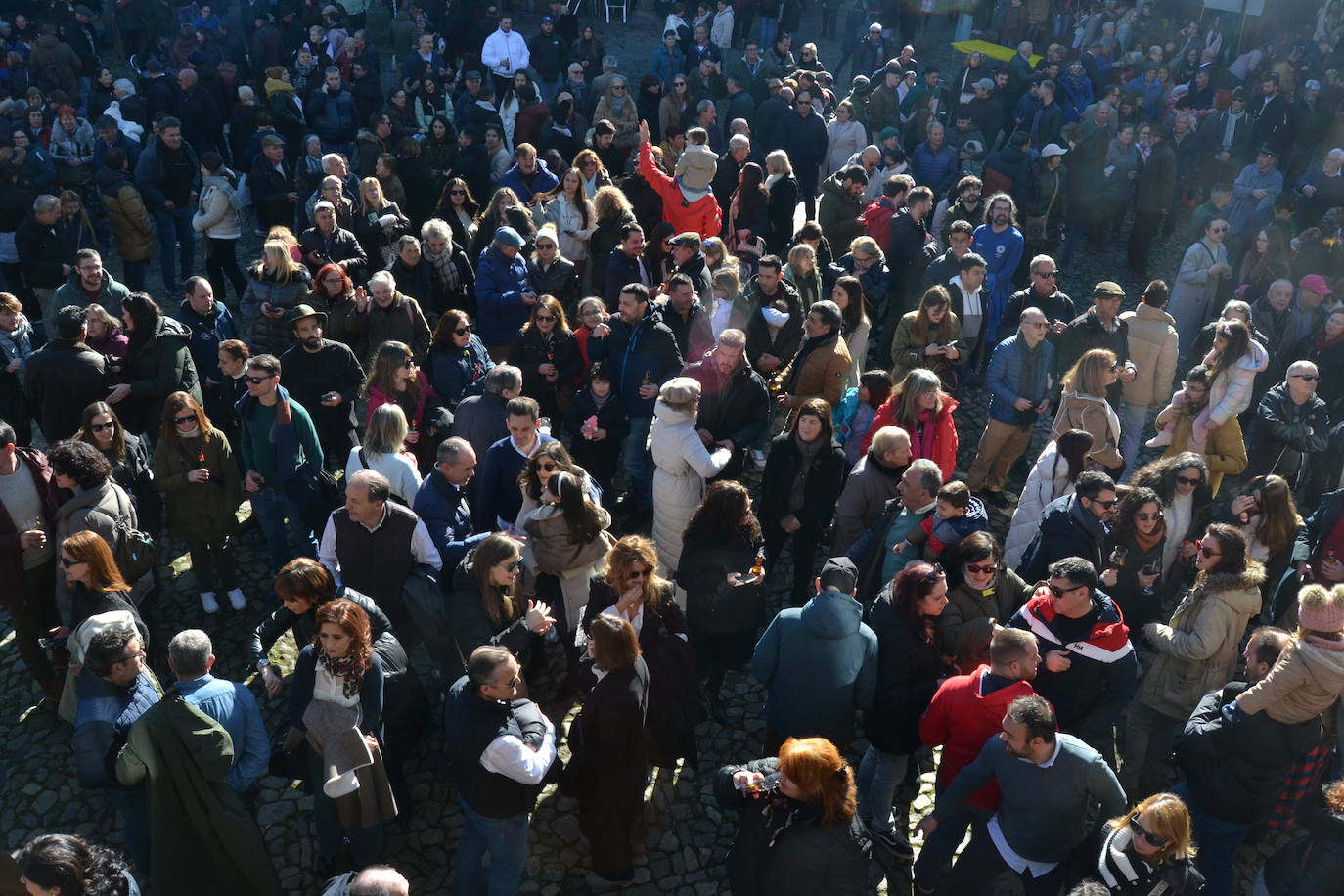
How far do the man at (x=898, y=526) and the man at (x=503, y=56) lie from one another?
36.5 ft

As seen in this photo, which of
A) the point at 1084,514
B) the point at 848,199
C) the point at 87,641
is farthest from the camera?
the point at 848,199

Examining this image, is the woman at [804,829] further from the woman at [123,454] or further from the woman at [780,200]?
the woman at [780,200]

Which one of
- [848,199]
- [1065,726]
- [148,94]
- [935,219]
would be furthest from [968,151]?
[148,94]

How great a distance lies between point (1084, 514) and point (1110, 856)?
7.27 feet

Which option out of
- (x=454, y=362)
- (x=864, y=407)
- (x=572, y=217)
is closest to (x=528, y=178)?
(x=572, y=217)

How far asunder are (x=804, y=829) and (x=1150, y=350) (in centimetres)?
596

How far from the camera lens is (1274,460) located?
26.3ft

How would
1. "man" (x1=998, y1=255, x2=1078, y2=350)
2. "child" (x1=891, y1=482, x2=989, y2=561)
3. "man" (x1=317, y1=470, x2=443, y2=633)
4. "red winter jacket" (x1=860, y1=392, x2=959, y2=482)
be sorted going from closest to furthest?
→ 1. "man" (x1=317, y1=470, x2=443, y2=633)
2. "child" (x1=891, y1=482, x2=989, y2=561)
3. "red winter jacket" (x1=860, y1=392, x2=959, y2=482)
4. "man" (x1=998, y1=255, x2=1078, y2=350)

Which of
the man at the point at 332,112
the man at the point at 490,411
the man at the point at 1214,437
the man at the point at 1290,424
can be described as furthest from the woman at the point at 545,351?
the man at the point at 332,112

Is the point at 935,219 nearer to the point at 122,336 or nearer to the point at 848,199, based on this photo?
the point at 848,199

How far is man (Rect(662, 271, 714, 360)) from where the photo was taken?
321 inches

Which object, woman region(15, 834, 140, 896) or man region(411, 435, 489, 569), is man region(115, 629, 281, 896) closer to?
woman region(15, 834, 140, 896)

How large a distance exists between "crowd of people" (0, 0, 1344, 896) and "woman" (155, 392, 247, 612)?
0.03m

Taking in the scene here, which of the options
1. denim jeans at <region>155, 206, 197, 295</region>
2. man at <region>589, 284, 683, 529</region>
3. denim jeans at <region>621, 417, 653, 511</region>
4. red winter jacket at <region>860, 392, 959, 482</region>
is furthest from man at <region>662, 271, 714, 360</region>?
denim jeans at <region>155, 206, 197, 295</region>
